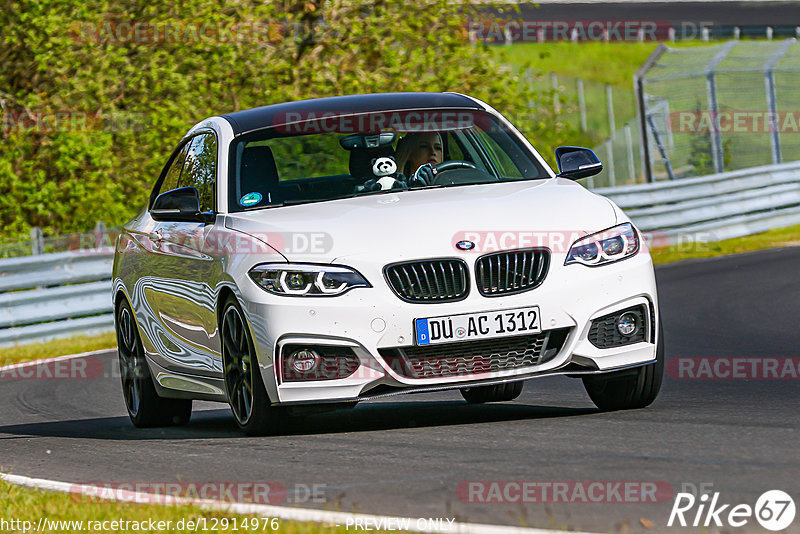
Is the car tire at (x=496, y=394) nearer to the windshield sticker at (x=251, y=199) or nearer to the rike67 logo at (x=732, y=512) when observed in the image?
the windshield sticker at (x=251, y=199)

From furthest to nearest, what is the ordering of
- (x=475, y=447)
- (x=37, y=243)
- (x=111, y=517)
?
(x=37, y=243) → (x=475, y=447) → (x=111, y=517)

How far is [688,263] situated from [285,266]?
13.0 m

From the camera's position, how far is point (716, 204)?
21906 millimetres

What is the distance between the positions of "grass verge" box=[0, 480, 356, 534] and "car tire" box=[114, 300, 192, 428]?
2882 mm

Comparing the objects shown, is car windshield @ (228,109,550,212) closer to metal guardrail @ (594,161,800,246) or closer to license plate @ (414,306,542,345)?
license plate @ (414,306,542,345)

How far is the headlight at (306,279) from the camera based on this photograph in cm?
697

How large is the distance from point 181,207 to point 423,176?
4.36 feet

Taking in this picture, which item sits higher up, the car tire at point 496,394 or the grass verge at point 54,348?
the car tire at point 496,394

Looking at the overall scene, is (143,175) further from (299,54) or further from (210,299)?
(210,299)

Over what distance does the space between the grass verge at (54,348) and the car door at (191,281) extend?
718cm

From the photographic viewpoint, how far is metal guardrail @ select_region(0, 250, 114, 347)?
17.0 m

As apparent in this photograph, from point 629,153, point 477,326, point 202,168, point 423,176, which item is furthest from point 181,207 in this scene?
point 629,153

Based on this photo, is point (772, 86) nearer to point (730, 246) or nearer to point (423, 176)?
point (730, 246)
